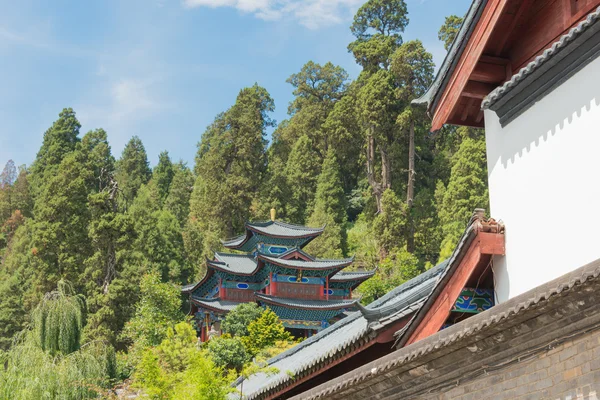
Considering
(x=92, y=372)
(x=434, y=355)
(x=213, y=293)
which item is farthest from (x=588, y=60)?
(x=213, y=293)

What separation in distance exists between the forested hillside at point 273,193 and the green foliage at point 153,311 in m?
0.50

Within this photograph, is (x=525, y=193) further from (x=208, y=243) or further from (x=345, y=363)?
(x=208, y=243)

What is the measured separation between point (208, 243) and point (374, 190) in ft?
38.5

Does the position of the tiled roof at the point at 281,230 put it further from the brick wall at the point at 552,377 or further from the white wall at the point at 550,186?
the brick wall at the point at 552,377

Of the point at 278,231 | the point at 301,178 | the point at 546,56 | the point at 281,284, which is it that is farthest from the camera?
the point at 301,178

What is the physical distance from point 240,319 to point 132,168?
41.4 m

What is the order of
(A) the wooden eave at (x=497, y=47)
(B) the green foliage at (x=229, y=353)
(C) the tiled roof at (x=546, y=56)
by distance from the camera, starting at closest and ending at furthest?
(C) the tiled roof at (x=546, y=56) → (A) the wooden eave at (x=497, y=47) → (B) the green foliage at (x=229, y=353)

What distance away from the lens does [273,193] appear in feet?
174

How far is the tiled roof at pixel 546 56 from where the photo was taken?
616 centimetres

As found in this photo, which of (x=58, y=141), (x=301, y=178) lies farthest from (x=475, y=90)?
(x=58, y=141)

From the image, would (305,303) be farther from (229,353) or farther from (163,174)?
(163,174)

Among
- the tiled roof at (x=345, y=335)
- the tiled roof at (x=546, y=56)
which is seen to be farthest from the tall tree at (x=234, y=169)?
the tiled roof at (x=546, y=56)

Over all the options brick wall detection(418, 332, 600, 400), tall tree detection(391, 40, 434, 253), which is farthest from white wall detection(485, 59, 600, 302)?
tall tree detection(391, 40, 434, 253)

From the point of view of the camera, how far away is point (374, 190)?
2023 inches
